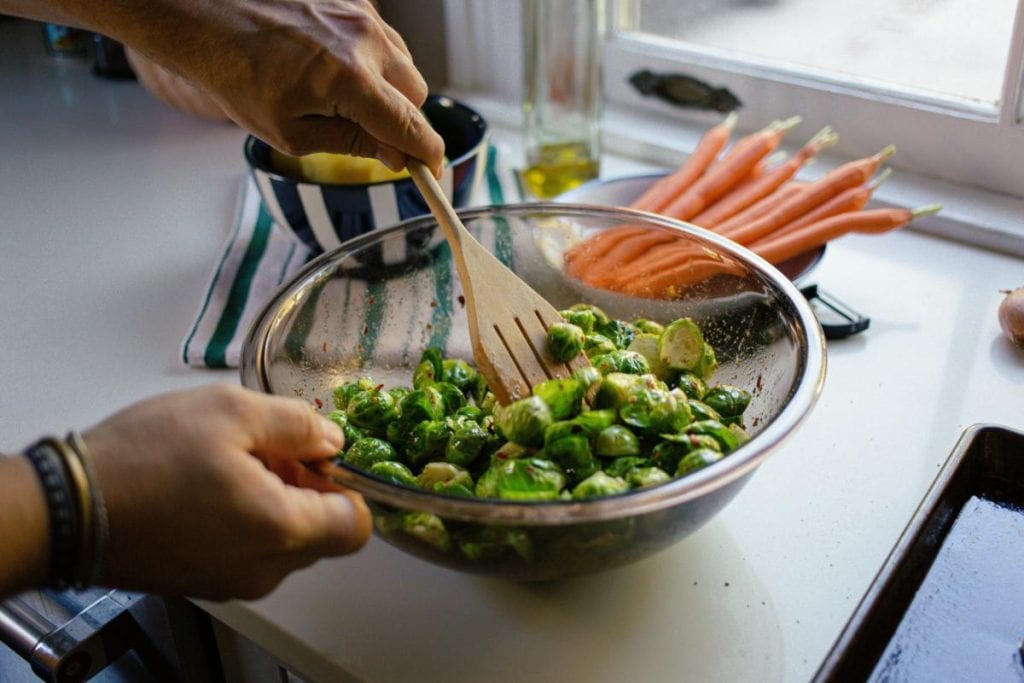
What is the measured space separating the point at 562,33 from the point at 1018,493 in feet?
3.13

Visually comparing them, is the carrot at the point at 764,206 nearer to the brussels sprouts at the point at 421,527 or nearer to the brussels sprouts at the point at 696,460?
the brussels sprouts at the point at 696,460

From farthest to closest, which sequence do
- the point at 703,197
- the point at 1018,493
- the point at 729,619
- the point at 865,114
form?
the point at 865,114
the point at 703,197
the point at 1018,493
the point at 729,619

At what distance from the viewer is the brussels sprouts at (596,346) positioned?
106 centimetres

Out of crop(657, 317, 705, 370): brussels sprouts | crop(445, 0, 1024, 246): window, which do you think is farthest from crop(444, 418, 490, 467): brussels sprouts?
crop(445, 0, 1024, 246): window

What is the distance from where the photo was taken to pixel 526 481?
84cm

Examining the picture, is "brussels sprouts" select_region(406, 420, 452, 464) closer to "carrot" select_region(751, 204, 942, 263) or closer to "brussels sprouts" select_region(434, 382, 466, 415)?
"brussels sprouts" select_region(434, 382, 466, 415)

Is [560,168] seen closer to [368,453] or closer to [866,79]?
[866,79]

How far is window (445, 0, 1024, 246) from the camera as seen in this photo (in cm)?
145

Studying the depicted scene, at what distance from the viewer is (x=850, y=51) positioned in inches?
62.4

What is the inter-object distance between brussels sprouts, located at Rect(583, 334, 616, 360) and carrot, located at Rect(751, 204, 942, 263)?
31 cm

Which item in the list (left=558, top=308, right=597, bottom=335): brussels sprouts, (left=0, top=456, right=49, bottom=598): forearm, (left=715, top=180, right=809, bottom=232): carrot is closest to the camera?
(left=0, top=456, right=49, bottom=598): forearm

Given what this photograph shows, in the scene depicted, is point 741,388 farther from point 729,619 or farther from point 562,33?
point 562,33

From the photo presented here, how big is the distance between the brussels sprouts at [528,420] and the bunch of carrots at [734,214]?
12.0 inches

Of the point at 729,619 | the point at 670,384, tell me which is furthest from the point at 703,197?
A: the point at 729,619
